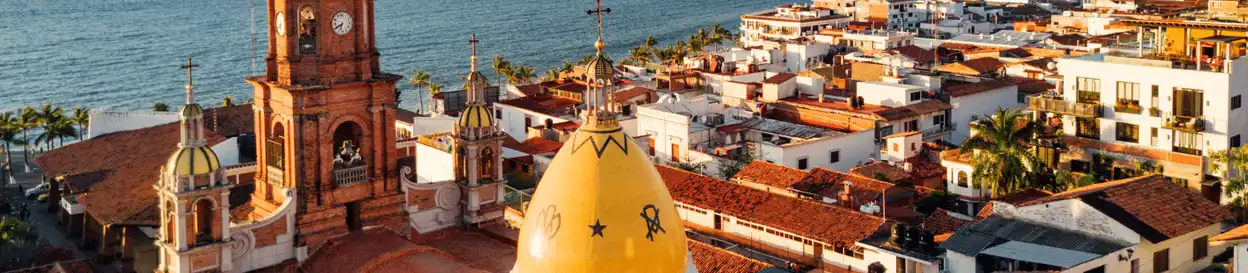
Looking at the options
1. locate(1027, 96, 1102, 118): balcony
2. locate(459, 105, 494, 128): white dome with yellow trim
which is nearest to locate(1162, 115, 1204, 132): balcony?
locate(1027, 96, 1102, 118): balcony

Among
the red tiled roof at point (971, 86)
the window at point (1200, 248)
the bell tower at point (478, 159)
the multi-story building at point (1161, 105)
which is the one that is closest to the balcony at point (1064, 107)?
the multi-story building at point (1161, 105)

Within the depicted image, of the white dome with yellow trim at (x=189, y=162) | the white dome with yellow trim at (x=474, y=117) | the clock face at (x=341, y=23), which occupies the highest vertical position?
the clock face at (x=341, y=23)

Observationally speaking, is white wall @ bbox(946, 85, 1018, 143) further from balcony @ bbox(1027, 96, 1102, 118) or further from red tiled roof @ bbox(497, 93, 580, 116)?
red tiled roof @ bbox(497, 93, 580, 116)

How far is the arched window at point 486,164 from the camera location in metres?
36.5

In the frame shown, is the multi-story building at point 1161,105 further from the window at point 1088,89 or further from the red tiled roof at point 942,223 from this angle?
the red tiled roof at point 942,223

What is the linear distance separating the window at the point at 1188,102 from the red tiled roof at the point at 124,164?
3334 centimetres

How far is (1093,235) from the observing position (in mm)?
38375

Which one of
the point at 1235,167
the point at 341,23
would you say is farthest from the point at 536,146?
the point at 341,23

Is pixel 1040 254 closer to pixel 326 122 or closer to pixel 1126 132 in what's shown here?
pixel 326 122

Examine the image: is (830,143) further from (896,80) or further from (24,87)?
(24,87)

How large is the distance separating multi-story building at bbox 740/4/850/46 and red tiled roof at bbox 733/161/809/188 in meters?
63.1

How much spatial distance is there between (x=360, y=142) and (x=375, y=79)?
1549 mm

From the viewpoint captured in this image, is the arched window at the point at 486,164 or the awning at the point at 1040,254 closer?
the arched window at the point at 486,164

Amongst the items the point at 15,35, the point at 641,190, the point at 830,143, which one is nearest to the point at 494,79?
the point at 830,143
